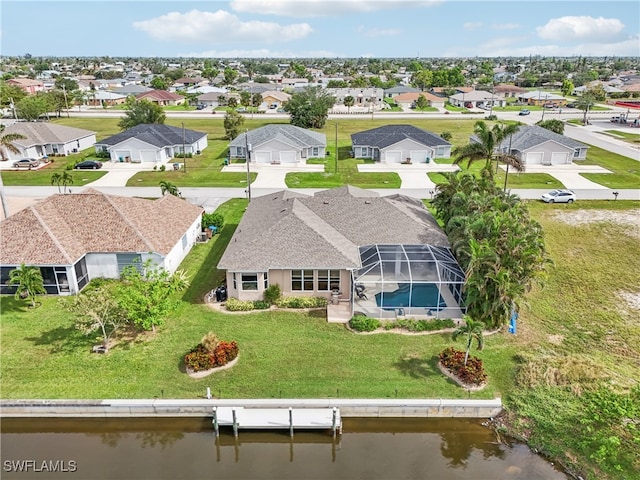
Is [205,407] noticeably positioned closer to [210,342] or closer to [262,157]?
[210,342]

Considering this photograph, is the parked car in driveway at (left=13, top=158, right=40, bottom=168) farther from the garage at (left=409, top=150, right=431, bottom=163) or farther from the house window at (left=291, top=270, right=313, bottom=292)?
the garage at (left=409, top=150, right=431, bottom=163)

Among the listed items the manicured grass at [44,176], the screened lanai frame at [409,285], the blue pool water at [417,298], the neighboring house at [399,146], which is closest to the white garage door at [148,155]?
the manicured grass at [44,176]

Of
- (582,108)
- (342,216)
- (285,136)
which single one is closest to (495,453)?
(342,216)

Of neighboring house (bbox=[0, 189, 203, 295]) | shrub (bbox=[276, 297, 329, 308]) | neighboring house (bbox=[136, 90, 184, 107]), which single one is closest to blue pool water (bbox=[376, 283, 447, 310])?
shrub (bbox=[276, 297, 329, 308])

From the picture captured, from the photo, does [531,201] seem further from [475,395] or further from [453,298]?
[475,395]

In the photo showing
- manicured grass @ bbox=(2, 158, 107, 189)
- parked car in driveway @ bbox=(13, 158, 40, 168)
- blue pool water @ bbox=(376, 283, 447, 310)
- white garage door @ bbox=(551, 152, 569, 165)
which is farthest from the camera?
white garage door @ bbox=(551, 152, 569, 165)

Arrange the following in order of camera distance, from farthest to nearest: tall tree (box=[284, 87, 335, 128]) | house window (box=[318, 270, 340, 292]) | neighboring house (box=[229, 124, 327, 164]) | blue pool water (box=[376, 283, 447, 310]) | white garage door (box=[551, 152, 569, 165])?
tall tree (box=[284, 87, 335, 128]) → white garage door (box=[551, 152, 569, 165]) → neighboring house (box=[229, 124, 327, 164]) → house window (box=[318, 270, 340, 292]) → blue pool water (box=[376, 283, 447, 310])
